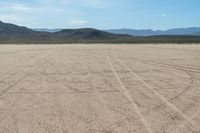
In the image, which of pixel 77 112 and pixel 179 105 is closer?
pixel 77 112

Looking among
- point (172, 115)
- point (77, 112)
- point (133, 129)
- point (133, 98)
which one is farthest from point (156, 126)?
point (133, 98)

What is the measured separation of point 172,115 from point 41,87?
4.78 meters

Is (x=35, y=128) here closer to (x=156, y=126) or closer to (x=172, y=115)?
(x=156, y=126)

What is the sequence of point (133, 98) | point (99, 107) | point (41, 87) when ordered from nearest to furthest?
point (99, 107)
point (133, 98)
point (41, 87)

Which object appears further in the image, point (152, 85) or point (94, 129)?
point (152, 85)

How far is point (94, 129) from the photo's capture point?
5773 millimetres

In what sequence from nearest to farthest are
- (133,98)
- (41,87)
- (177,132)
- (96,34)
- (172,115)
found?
(177,132) → (172,115) → (133,98) → (41,87) → (96,34)

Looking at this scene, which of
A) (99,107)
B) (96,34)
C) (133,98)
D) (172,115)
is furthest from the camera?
(96,34)

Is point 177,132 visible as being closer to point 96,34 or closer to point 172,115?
point 172,115

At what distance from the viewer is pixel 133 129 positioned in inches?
227

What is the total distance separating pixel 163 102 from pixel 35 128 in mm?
3249

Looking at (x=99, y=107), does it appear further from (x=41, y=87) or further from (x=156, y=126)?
(x=41, y=87)

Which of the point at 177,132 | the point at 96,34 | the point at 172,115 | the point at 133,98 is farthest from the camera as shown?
the point at 96,34

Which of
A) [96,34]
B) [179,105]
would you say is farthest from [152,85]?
[96,34]
